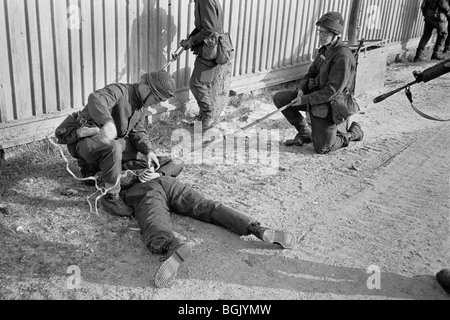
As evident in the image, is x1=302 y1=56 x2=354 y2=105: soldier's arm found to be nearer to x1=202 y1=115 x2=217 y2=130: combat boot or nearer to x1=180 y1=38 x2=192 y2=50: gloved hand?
x1=202 y1=115 x2=217 y2=130: combat boot

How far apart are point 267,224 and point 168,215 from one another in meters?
0.99

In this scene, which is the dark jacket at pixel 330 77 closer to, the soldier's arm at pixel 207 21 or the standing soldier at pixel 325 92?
the standing soldier at pixel 325 92

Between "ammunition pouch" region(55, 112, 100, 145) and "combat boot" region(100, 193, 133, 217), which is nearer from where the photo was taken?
"combat boot" region(100, 193, 133, 217)

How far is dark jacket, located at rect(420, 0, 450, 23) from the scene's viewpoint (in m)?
11.5

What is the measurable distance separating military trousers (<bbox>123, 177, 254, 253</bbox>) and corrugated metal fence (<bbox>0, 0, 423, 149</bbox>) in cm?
174


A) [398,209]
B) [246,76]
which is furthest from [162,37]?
[398,209]

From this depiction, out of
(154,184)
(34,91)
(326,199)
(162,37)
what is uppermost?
(162,37)

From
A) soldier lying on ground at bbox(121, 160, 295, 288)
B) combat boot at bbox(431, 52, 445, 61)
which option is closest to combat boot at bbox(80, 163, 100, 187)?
soldier lying on ground at bbox(121, 160, 295, 288)

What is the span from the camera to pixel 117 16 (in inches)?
244

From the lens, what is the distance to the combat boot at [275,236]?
4352 millimetres

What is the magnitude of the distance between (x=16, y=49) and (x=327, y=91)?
368 centimetres

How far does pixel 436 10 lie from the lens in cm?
1156

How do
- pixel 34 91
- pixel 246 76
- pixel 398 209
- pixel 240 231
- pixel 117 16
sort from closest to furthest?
pixel 240 231
pixel 398 209
pixel 34 91
pixel 117 16
pixel 246 76
